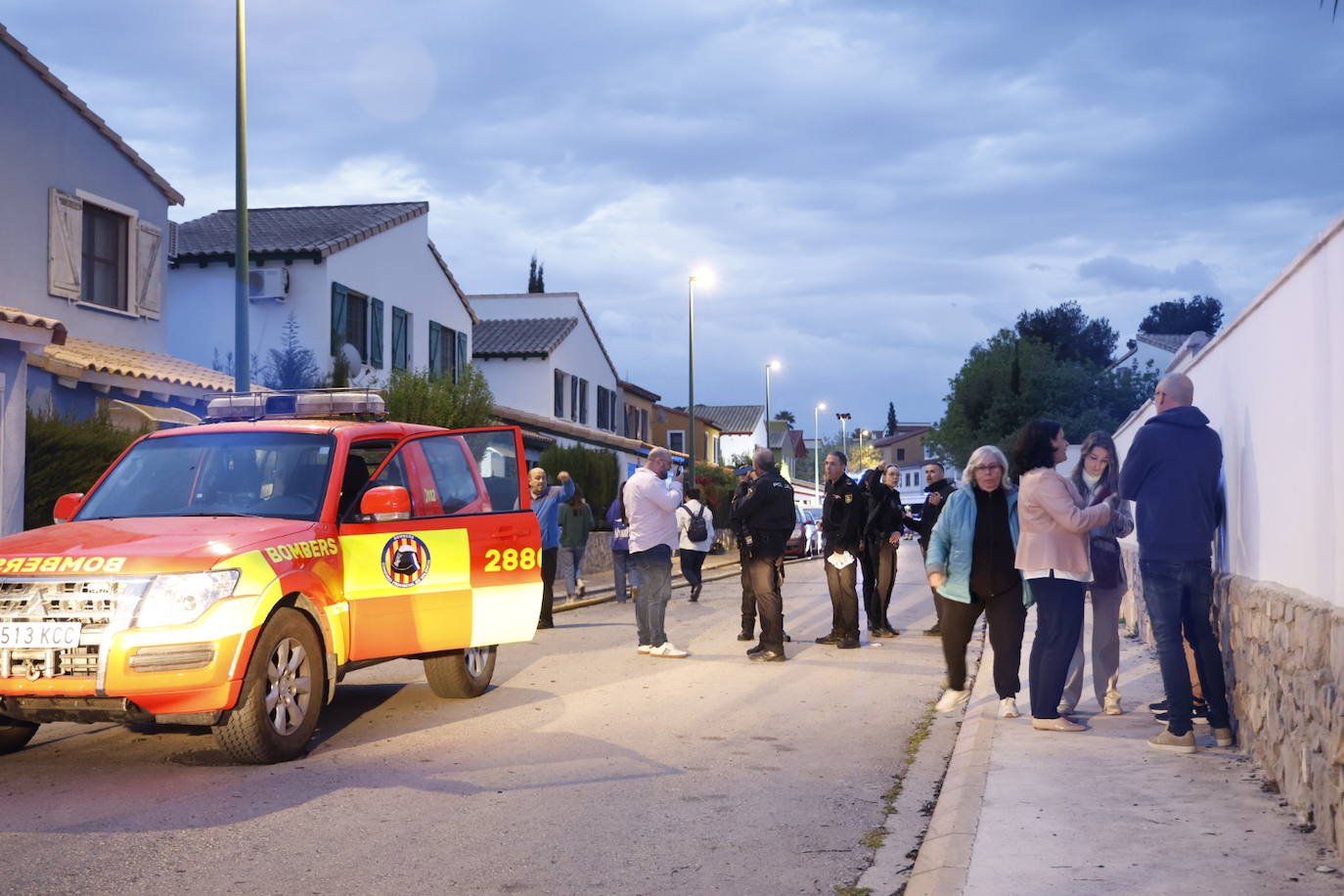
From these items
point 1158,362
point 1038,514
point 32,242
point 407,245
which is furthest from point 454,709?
point 1158,362

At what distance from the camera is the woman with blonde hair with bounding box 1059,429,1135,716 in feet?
29.1

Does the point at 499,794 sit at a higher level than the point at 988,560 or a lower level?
lower

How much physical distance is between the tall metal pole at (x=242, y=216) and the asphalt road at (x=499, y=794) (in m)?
5.57

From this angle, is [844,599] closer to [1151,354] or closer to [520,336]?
[520,336]

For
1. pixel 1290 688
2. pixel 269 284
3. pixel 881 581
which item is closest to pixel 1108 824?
pixel 1290 688

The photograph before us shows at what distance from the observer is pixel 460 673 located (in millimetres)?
9906

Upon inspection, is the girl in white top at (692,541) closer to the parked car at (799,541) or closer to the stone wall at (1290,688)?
the stone wall at (1290,688)

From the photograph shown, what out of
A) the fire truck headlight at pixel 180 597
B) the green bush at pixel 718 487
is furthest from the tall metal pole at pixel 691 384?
the fire truck headlight at pixel 180 597

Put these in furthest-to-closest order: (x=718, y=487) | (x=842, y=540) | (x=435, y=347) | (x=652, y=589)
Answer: (x=718, y=487)
(x=435, y=347)
(x=842, y=540)
(x=652, y=589)

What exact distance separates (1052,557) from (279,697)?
4729mm

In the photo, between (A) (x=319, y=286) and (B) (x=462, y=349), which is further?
(B) (x=462, y=349)

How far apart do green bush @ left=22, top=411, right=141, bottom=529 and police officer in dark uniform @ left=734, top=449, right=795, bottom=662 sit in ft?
23.3

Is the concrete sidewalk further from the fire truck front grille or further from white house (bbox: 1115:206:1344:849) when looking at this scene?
the fire truck front grille

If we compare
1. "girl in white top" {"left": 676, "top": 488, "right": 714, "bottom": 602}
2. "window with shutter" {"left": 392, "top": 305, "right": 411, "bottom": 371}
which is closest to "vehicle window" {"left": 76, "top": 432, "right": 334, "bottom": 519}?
"girl in white top" {"left": 676, "top": 488, "right": 714, "bottom": 602}
